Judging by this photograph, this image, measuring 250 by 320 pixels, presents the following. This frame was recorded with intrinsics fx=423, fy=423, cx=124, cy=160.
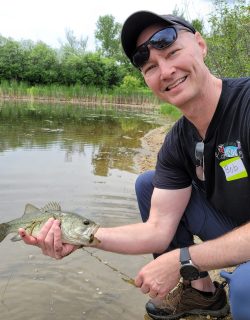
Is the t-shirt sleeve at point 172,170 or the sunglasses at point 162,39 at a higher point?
the sunglasses at point 162,39

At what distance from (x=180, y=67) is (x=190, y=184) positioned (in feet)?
2.92

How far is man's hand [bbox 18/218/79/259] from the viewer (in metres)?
2.45

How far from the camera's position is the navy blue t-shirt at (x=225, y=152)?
8.00 feet

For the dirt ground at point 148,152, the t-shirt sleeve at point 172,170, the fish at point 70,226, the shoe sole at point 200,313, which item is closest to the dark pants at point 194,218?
the t-shirt sleeve at point 172,170

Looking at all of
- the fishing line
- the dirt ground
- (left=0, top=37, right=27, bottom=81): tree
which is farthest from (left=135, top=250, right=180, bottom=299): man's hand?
(left=0, top=37, right=27, bottom=81): tree

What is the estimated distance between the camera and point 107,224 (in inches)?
208

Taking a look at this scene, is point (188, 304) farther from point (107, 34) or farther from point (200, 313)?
point (107, 34)

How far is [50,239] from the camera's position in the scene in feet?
8.02

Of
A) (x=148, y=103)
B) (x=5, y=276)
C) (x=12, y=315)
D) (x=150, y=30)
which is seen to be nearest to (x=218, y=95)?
(x=150, y=30)

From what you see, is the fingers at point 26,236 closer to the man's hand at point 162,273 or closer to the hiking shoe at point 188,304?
the man's hand at point 162,273

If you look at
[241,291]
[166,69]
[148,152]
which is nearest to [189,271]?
[241,291]

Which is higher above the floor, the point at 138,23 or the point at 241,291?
the point at 138,23

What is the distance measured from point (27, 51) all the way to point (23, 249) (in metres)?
57.3

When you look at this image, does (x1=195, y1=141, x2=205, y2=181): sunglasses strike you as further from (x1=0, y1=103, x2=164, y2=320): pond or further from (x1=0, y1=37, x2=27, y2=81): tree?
(x1=0, y1=37, x2=27, y2=81): tree
